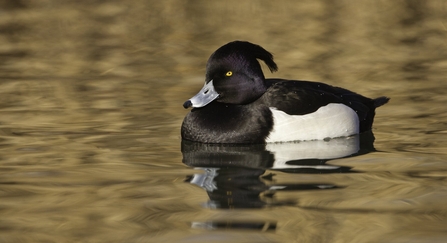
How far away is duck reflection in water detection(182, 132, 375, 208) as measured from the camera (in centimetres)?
631

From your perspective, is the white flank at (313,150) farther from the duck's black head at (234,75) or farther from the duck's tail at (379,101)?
the duck's tail at (379,101)

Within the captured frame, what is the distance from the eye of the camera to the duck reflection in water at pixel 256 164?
20.7ft

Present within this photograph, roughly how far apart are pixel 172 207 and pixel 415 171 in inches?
78.9

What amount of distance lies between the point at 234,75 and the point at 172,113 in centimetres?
145

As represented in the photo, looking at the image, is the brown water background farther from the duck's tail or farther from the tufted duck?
the tufted duck

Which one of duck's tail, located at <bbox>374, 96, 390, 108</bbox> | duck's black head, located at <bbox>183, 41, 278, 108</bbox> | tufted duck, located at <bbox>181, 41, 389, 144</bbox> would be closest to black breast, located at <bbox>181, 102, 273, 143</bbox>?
tufted duck, located at <bbox>181, 41, 389, 144</bbox>

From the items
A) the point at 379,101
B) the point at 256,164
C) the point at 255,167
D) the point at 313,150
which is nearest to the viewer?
the point at 255,167

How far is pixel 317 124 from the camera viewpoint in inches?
335

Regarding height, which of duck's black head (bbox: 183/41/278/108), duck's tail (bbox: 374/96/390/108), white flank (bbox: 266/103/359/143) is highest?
duck's black head (bbox: 183/41/278/108)

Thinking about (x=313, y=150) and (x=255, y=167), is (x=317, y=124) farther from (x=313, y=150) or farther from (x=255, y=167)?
(x=255, y=167)

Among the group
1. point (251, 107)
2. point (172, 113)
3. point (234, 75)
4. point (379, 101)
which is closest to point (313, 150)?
point (251, 107)

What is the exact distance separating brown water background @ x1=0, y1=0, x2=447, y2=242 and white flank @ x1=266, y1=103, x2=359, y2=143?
0.98 ft

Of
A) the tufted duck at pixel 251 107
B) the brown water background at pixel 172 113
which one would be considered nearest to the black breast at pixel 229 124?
the tufted duck at pixel 251 107

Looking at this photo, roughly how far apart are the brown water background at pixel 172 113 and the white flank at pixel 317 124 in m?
0.30
